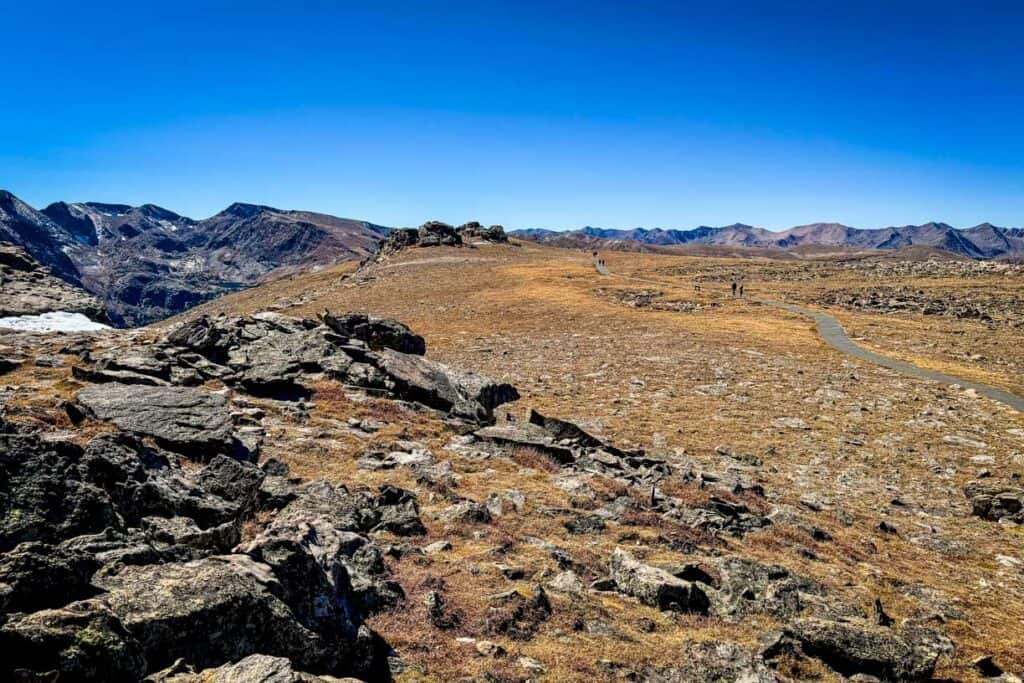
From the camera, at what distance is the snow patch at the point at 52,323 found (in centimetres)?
3719

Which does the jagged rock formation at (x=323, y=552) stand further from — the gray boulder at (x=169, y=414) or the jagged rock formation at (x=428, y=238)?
the jagged rock formation at (x=428, y=238)

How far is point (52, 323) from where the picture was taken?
39031mm

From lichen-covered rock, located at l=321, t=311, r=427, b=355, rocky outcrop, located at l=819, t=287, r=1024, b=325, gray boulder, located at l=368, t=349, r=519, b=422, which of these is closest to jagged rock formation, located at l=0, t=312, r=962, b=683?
gray boulder, located at l=368, t=349, r=519, b=422

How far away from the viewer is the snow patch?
3719 cm

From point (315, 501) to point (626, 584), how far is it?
7.56m

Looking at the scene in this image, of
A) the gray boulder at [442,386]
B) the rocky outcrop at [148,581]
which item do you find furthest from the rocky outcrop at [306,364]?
the rocky outcrop at [148,581]

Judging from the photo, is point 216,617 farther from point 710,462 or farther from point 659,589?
point 710,462

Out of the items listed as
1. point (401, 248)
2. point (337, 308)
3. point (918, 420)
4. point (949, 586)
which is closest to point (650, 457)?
point (949, 586)

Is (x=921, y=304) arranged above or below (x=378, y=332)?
above

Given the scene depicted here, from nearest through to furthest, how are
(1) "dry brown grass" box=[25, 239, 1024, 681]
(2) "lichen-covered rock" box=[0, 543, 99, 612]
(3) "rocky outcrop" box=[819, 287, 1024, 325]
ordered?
(2) "lichen-covered rock" box=[0, 543, 99, 612]
(1) "dry brown grass" box=[25, 239, 1024, 681]
(3) "rocky outcrop" box=[819, 287, 1024, 325]

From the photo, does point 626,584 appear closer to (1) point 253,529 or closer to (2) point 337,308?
(1) point 253,529

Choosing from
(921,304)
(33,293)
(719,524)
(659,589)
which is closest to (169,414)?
(659,589)

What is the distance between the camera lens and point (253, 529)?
12.8 metres

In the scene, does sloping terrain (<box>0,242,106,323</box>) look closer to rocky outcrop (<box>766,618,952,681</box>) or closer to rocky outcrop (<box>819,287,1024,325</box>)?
rocky outcrop (<box>766,618,952,681</box>)
